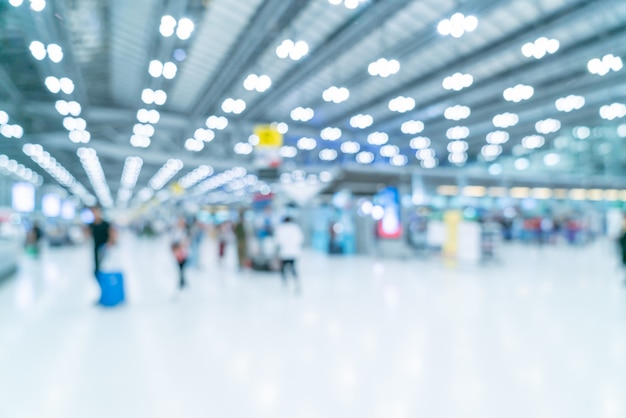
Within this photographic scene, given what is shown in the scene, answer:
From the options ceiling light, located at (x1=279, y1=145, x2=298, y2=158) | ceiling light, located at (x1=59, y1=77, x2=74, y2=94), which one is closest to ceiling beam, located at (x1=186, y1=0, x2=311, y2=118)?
ceiling light, located at (x1=59, y1=77, x2=74, y2=94)

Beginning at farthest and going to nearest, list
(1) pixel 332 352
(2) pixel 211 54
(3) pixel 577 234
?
1. (3) pixel 577 234
2. (2) pixel 211 54
3. (1) pixel 332 352

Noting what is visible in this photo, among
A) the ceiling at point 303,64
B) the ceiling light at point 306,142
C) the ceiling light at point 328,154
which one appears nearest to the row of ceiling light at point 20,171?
the ceiling at point 303,64

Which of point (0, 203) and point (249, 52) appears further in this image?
point (0, 203)

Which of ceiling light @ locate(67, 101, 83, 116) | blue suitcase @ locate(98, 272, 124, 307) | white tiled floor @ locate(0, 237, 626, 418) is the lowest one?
white tiled floor @ locate(0, 237, 626, 418)

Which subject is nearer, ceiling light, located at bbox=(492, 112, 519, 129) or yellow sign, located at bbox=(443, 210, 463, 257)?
yellow sign, located at bbox=(443, 210, 463, 257)

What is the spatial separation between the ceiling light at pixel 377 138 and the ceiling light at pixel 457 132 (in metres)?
3.72

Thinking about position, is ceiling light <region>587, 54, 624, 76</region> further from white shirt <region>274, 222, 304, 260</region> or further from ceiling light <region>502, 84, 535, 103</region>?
white shirt <region>274, 222, 304, 260</region>

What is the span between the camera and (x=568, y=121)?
22984 millimetres

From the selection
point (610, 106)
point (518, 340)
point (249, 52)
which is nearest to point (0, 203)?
point (249, 52)

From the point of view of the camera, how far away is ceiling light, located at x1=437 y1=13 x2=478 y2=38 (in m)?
9.25

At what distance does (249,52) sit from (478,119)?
1403 centimetres

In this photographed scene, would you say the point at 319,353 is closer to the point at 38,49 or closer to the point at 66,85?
the point at 38,49

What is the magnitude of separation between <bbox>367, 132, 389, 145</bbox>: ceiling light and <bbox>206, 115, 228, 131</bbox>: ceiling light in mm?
9254

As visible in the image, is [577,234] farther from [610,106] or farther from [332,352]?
[332,352]
